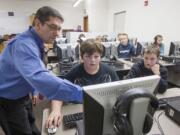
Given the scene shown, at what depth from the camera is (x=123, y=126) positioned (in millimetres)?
676

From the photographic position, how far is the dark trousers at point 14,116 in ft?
4.05

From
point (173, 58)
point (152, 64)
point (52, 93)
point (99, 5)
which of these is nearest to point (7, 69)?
point (52, 93)

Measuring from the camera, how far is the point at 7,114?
1257 millimetres

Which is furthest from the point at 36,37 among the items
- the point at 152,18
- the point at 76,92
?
the point at 152,18

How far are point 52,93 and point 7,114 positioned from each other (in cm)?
61

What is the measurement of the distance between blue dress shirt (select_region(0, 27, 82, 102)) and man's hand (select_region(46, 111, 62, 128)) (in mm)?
263

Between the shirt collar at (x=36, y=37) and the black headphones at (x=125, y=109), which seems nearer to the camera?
the black headphones at (x=125, y=109)

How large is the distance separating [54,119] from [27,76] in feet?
1.28

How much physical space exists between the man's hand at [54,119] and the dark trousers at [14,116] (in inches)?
10.3

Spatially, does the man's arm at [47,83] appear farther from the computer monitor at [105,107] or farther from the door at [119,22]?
the door at [119,22]

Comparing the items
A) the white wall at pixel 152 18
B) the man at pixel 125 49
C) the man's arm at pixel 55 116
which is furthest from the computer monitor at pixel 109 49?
the man's arm at pixel 55 116

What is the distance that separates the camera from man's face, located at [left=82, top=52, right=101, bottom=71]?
1.48m

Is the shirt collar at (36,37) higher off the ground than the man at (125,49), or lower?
higher

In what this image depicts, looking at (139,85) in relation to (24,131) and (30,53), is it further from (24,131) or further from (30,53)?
(24,131)
